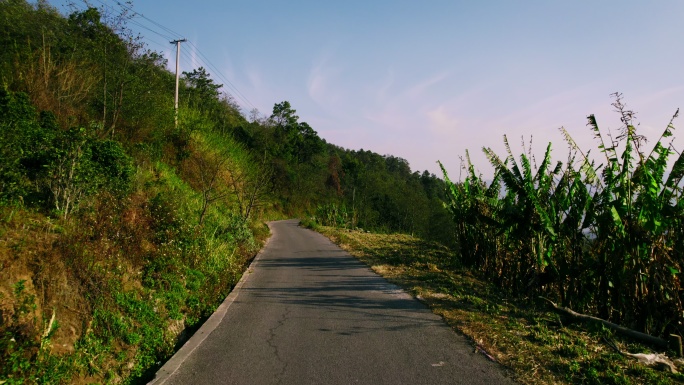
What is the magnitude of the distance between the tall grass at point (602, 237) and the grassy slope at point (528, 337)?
1.15 m

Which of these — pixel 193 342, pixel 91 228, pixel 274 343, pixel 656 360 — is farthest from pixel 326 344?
pixel 91 228

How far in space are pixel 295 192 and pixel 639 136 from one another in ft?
183

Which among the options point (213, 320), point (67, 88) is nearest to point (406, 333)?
point (213, 320)

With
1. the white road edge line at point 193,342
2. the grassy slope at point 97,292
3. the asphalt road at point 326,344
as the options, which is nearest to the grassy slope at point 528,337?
the asphalt road at point 326,344

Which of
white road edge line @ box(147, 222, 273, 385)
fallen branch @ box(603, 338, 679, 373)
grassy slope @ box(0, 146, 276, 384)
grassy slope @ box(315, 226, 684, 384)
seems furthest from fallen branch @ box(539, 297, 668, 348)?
grassy slope @ box(0, 146, 276, 384)

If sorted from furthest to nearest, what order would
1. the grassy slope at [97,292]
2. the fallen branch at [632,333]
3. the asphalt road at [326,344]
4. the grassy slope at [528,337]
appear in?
the fallen branch at [632,333], the asphalt road at [326,344], the grassy slope at [528,337], the grassy slope at [97,292]

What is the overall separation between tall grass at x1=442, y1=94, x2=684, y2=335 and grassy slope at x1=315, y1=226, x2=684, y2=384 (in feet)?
3.78

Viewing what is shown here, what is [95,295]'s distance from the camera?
17.2 feet

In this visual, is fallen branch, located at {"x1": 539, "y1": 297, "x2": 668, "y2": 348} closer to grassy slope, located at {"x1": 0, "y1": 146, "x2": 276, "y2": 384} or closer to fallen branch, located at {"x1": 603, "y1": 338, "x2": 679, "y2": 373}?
fallen branch, located at {"x1": 603, "y1": 338, "x2": 679, "y2": 373}

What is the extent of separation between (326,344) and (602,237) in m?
5.52

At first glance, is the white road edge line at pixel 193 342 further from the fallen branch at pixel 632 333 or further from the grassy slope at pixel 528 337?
the fallen branch at pixel 632 333

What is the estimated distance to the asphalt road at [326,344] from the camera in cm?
435

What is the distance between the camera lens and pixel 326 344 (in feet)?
17.4

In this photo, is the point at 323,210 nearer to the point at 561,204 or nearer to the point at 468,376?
the point at 561,204
